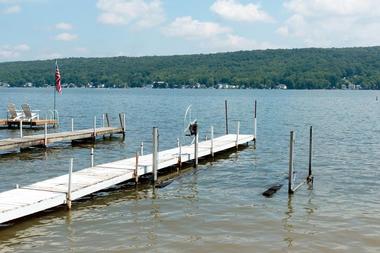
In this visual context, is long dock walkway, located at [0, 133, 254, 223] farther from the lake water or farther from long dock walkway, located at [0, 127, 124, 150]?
long dock walkway, located at [0, 127, 124, 150]

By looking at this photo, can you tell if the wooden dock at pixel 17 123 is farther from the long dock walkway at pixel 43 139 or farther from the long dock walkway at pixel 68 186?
the long dock walkway at pixel 68 186

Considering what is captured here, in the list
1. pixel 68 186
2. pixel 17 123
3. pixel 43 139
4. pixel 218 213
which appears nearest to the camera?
pixel 68 186

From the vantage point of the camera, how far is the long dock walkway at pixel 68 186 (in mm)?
14607

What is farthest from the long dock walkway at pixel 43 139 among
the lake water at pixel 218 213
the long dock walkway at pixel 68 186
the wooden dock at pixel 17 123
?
the wooden dock at pixel 17 123

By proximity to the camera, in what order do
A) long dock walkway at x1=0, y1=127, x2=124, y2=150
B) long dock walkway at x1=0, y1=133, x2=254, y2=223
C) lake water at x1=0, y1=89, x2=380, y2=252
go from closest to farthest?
1. lake water at x1=0, y1=89, x2=380, y2=252
2. long dock walkway at x1=0, y1=133, x2=254, y2=223
3. long dock walkway at x1=0, y1=127, x2=124, y2=150

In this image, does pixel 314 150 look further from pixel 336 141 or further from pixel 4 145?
pixel 4 145

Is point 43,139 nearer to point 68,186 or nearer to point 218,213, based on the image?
point 68,186

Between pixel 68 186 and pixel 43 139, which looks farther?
pixel 43 139

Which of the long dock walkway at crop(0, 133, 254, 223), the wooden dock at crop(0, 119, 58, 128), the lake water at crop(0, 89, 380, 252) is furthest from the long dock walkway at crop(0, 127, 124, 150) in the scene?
the wooden dock at crop(0, 119, 58, 128)

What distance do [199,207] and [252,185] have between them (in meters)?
4.33

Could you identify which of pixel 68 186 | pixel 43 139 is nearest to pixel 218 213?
pixel 68 186

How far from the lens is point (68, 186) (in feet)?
54.0

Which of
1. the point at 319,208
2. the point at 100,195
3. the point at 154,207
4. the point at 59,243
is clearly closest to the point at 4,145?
the point at 100,195

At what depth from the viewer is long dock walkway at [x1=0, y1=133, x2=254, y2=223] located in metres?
14.6
